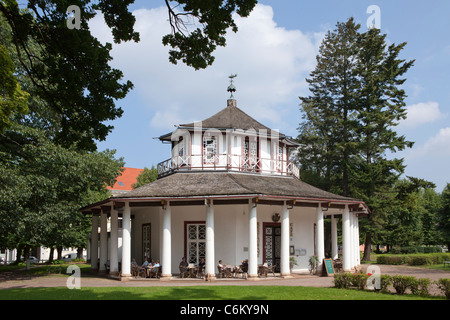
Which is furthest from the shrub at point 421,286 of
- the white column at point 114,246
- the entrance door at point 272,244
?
the white column at point 114,246

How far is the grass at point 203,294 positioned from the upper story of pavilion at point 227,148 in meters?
9.66

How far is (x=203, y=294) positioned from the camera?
15039mm

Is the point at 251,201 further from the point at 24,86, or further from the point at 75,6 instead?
the point at 24,86

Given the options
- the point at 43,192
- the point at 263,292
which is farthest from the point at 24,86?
the point at 263,292

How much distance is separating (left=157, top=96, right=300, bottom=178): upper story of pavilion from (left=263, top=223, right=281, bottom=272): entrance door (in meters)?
3.26

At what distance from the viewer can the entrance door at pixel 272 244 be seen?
80.5 ft

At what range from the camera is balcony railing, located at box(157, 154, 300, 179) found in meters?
25.3

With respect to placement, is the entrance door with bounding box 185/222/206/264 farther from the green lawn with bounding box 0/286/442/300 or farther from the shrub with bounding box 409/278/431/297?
the shrub with bounding box 409/278/431/297

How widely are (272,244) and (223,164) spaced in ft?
17.3

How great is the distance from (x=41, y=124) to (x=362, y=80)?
3151 centimetres

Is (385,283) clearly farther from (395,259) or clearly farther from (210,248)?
(395,259)

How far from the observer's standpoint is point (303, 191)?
76.6ft

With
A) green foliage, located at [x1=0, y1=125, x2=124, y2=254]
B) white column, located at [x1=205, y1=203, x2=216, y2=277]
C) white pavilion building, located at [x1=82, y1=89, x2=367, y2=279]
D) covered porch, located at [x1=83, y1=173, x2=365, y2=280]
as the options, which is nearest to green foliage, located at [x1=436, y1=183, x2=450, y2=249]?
white pavilion building, located at [x1=82, y1=89, x2=367, y2=279]
